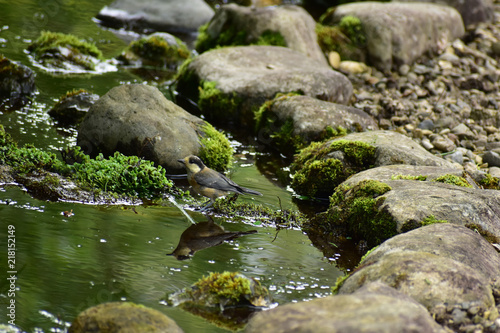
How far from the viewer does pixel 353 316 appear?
11.4 feet

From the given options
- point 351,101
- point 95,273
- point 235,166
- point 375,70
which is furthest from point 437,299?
point 375,70

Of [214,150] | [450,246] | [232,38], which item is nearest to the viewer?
[450,246]

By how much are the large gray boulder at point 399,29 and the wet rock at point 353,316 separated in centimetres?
975

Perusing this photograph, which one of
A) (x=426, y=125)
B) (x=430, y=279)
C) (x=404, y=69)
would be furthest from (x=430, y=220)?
(x=404, y=69)

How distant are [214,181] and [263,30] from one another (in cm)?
639

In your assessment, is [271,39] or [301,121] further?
[271,39]

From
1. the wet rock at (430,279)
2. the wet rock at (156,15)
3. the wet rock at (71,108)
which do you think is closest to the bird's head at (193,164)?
the wet rock at (430,279)

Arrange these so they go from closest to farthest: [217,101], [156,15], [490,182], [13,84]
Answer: [490,182], [13,84], [217,101], [156,15]

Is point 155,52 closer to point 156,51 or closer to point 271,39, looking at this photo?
point 156,51

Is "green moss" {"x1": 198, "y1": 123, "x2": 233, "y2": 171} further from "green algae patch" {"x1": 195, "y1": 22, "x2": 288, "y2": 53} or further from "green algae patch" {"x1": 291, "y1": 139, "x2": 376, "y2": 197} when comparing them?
"green algae patch" {"x1": 195, "y1": 22, "x2": 288, "y2": 53}

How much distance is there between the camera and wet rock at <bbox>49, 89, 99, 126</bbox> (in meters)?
8.82

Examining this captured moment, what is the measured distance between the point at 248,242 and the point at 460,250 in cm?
209

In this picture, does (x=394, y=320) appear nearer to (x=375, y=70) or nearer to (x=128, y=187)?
(x=128, y=187)

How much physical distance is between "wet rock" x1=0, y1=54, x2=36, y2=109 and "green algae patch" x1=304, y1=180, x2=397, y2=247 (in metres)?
5.28
